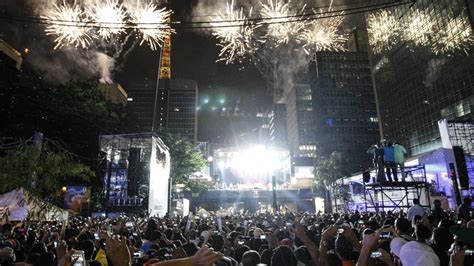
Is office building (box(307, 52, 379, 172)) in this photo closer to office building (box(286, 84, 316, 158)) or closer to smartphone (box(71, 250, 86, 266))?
office building (box(286, 84, 316, 158))

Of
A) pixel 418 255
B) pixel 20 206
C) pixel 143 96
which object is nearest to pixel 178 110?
pixel 143 96

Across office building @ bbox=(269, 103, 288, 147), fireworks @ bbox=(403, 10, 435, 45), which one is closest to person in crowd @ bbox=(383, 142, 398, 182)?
fireworks @ bbox=(403, 10, 435, 45)

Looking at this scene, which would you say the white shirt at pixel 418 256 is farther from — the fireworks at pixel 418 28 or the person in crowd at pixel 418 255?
the fireworks at pixel 418 28

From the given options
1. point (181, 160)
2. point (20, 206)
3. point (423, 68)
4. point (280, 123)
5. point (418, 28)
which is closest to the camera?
point (20, 206)

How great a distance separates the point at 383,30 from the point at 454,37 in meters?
20.6

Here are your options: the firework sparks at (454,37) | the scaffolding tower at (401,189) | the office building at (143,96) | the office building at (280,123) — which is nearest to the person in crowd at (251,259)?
the scaffolding tower at (401,189)

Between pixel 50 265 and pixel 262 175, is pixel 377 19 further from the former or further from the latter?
pixel 50 265

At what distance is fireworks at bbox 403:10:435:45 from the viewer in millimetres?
48500

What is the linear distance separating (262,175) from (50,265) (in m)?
52.0

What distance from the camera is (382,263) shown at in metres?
3.65

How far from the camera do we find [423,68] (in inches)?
1971

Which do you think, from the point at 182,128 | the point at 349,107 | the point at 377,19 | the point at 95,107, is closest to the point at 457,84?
the point at 377,19

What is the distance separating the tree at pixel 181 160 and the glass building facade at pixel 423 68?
108 feet

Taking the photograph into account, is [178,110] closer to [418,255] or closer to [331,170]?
[331,170]
